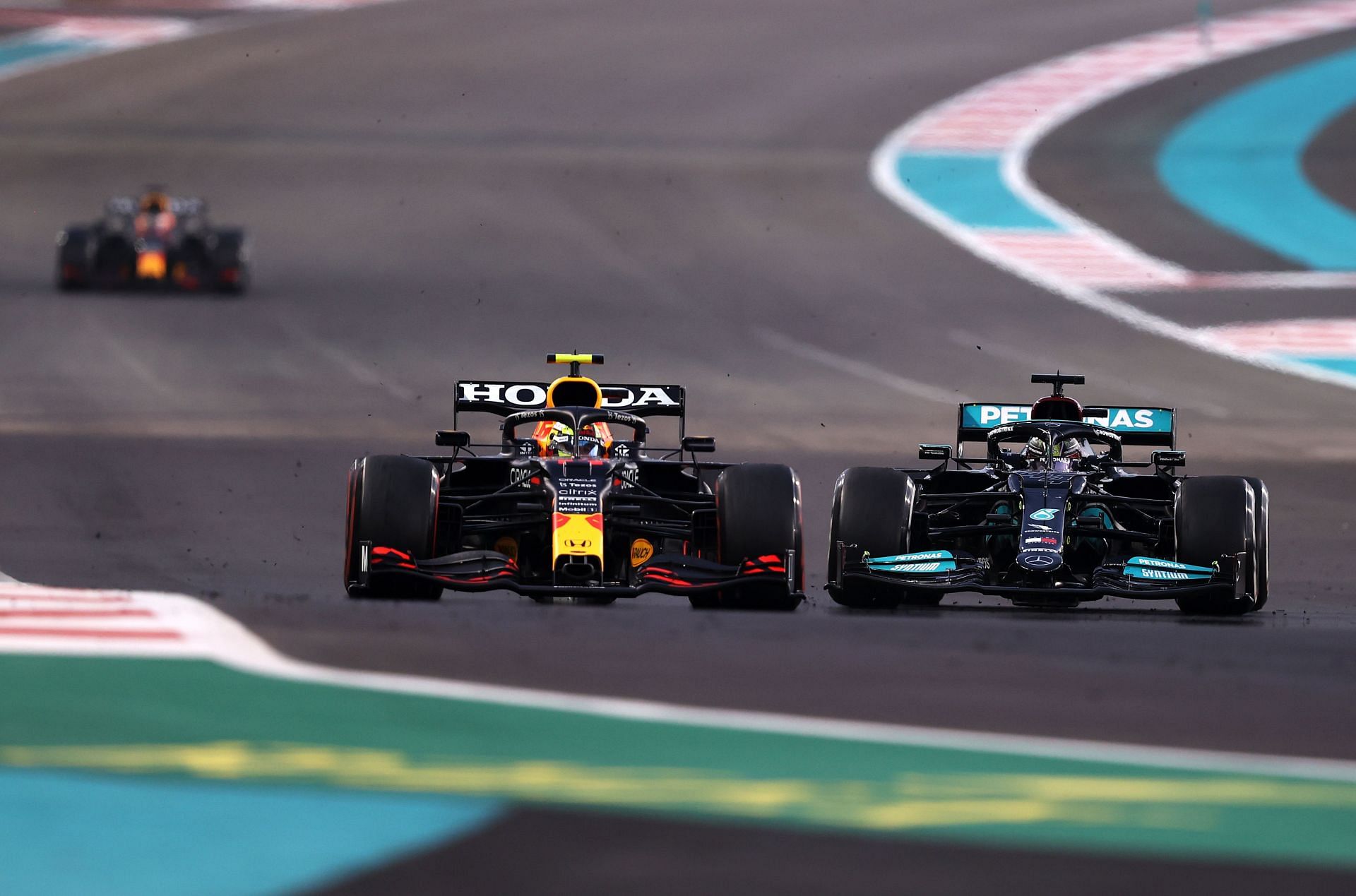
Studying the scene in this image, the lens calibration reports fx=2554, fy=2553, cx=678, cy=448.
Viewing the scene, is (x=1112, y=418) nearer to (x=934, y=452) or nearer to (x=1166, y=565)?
(x=934, y=452)

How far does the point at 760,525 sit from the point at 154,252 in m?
20.8

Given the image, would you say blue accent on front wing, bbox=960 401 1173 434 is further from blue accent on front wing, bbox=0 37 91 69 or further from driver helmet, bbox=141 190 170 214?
blue accent on front wing, bbox=0 37 91 69

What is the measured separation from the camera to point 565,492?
1494 cm

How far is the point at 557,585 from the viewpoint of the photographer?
1484 centimetres

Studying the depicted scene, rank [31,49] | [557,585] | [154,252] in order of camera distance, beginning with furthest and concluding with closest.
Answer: [31,49] → [154,252] → [557,585]

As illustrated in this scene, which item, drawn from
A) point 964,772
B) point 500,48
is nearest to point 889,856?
point 964,772

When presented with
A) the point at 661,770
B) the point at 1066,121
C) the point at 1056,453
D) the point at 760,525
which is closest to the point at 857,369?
the point at 1056,453

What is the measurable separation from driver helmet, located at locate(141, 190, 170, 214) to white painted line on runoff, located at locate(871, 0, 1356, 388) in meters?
11.3

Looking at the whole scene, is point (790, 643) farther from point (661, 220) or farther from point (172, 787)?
point (661, 220)

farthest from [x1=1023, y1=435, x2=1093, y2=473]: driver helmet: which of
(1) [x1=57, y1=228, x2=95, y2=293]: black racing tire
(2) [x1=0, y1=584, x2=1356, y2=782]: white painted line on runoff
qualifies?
(1) [x1=57, y1=228, x2=95, y2=293]: black racing tire

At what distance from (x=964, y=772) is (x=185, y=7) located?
160ft

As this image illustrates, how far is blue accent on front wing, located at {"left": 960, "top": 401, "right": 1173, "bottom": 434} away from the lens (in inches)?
666

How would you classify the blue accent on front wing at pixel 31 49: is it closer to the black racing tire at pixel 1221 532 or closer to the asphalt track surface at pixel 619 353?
the asphalt track surface at pixel 619 353

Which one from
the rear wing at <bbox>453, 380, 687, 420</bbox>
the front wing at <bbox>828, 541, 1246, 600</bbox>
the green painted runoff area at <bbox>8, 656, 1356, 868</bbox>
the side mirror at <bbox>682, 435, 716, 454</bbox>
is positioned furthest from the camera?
the rear wing at <bbox>453, 380, 687, 420</bbox>
